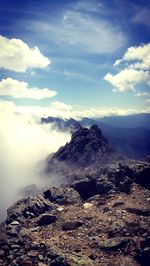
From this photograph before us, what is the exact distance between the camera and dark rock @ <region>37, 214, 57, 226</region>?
46.5 m

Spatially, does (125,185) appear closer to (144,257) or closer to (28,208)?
(28,208)

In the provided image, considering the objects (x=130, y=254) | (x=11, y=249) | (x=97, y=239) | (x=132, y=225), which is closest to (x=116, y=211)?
(x=132, y=225)

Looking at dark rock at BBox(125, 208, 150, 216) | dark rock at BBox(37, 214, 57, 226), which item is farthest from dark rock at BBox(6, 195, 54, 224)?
dark rock at BBox(125, 208, 150, 216)

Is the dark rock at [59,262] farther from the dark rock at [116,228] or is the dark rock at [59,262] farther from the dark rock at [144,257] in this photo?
the dark rock at [116,228]

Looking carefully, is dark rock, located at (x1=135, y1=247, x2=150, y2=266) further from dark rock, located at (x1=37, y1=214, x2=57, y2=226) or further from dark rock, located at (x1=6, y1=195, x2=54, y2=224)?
dark rock, located at (x1=6, y1=195, x2=54, y2=224)

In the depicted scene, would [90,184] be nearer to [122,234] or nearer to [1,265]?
[122,234]

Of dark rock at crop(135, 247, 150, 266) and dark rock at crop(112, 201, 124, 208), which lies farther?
dark rock at crop(112, 201, 124, 208)

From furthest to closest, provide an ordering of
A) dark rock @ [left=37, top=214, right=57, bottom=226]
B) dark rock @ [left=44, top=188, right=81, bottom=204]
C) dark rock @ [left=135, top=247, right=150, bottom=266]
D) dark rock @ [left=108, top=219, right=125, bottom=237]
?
1. dark rock @ [left=44, top=188, right=81, bottom=204]
2. dark rock @ [left=37, top=214, right=57, bottom=226]
3. dark rock @ [left=108, top=219, right=125, bottom=237]
4. dark rock @ [left=135, top=247, right=150, bottom=266]

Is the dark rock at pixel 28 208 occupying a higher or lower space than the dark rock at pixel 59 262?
higher

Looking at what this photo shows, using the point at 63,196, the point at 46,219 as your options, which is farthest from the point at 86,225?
the point at 63,196

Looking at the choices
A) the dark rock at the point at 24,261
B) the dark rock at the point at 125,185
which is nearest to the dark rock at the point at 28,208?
the dark rock at the point at 24,261

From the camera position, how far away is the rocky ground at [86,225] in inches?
1387

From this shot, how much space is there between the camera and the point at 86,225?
43.8 m

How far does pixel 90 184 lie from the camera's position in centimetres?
6028
